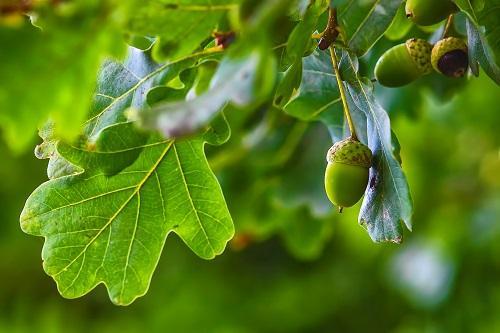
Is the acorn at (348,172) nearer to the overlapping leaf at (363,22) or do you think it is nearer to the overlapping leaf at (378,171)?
the overlapping leaf at (378,171)

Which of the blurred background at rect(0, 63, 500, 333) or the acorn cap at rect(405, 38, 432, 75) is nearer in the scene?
the acorn cap at rect(405, 38, 432, 75)

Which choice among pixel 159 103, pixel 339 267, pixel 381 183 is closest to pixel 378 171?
pixel 381 183

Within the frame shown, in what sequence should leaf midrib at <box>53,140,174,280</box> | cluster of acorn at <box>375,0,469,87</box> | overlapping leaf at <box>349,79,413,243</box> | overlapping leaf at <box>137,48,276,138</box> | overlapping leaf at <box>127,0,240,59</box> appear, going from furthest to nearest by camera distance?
leaf midrib at <box>53,140,174,280</box> < cluster of acorn at <box>375,0,469,87</box> < overlapping leaf at <box>349,79,413,243</box> < overlapping leaf at <box>127,0,240,59</box> < overlapping leaf at <box>137,48,276,138</box>

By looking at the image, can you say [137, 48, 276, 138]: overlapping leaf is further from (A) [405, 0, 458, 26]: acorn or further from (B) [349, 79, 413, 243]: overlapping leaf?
(A) [405, 0, 458, 26]: acorn

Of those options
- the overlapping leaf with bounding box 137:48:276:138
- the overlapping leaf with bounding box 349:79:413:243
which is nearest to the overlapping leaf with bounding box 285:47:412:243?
the overlapping leaf with bounding box 349:79:413:243

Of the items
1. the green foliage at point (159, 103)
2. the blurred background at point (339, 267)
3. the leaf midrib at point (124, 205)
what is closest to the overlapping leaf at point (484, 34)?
the green foliage at point (159, 103)

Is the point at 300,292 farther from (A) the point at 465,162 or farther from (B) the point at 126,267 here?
(B) the point at 126,267

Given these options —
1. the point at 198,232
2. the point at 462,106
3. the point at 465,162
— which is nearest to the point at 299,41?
the point at 198,232

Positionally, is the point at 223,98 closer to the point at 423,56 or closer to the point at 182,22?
the point at 182,22
